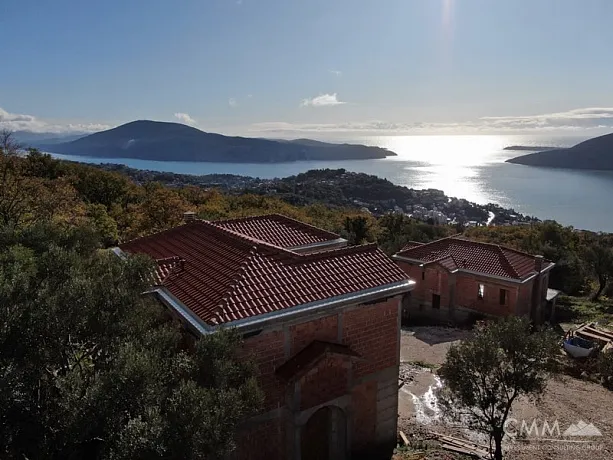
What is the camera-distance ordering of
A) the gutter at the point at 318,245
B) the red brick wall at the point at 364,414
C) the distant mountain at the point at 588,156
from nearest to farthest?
the red brick wall at the point at 364,414 → the gutter at the point at 318,245 → the distant mountain at the point at 588,156

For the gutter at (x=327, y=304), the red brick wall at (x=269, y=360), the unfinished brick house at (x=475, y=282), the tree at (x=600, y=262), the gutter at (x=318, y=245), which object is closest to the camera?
the gutter at (x=327, y=304)

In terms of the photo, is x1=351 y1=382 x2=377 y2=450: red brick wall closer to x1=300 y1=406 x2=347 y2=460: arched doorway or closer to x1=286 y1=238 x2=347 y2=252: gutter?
x1=300 y1=406 x2=347 y2=460: arched doorway

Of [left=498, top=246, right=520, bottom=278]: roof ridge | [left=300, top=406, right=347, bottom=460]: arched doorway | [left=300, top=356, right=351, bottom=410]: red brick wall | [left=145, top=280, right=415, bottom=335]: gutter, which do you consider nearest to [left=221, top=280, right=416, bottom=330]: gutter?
[left=145, top=280, right=415, bottom=335]: gutter

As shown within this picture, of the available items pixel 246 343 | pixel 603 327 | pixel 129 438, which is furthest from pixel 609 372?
pixel 129 438

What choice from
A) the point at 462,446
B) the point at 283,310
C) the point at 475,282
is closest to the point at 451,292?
the point at 475,282

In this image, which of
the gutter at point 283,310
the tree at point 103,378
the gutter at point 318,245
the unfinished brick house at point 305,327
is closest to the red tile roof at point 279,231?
the gutter at point 318,245

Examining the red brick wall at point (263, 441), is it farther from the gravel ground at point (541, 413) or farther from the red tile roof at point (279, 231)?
the red tile roof at point (279, 231)
